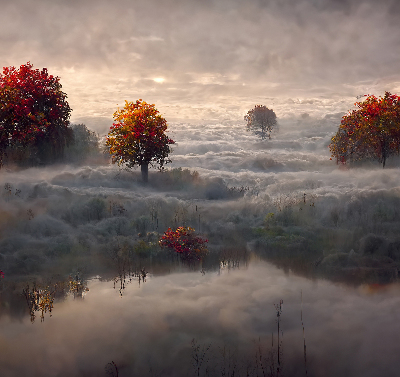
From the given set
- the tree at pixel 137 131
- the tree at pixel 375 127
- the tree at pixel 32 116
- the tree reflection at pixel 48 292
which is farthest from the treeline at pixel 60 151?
the tree at pixel 375 127

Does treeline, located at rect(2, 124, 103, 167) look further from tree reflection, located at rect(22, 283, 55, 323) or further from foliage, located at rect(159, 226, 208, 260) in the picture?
tree reflection, located at rect(22, 283, 55, 323)

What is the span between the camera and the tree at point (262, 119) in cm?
8881

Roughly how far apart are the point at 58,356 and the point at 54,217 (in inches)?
533

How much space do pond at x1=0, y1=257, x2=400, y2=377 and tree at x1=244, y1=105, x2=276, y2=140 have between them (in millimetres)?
76822

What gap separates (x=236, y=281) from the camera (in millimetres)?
15047

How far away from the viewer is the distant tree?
40.0 m

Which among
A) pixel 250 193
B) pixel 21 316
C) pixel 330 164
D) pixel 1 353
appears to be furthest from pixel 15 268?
pixel 330 164

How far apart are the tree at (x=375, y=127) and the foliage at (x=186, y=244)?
21.3 meters

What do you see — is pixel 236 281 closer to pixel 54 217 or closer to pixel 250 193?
pixel 54 217

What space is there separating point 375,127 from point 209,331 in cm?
2751

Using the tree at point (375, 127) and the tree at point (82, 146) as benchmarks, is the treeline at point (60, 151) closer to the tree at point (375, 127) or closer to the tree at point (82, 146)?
the tree at point (82, 146)

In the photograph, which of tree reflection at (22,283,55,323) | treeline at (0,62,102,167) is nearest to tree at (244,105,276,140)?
treeline at (0,62,102,167)

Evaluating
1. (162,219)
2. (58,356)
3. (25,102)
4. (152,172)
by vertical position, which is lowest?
(58,356)

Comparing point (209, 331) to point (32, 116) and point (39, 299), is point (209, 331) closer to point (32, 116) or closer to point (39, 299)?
point (39, 299)
